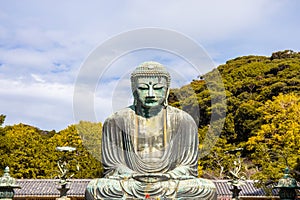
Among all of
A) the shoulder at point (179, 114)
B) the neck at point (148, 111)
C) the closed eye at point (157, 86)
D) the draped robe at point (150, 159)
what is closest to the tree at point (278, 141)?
the shoulder at point (179, 114)

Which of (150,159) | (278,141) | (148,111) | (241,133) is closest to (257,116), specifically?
(241,133)

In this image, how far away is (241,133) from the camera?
125 ft

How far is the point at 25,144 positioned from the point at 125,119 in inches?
935

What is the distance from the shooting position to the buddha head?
33.1 feet

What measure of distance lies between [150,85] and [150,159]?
1.38 meters

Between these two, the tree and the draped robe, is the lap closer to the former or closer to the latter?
the draped robe

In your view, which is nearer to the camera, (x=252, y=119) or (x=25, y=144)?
(x=25, y=144)

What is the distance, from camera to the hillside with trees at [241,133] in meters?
21.6

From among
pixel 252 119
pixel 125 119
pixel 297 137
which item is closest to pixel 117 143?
pixel 125 119

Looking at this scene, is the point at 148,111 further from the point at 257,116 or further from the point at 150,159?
the point at 257,116

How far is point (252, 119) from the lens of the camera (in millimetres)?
37531

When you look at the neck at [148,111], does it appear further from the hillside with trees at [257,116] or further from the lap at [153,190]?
the hillside with trees at [257,116]

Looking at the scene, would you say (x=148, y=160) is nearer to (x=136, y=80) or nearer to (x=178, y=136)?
(x=178, y=136)

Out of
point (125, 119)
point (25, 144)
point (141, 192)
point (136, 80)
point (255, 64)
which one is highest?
point (255, 64)
